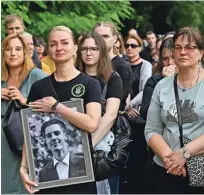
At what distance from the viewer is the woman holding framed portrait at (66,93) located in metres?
4.72

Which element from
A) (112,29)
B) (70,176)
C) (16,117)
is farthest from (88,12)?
(70,176)

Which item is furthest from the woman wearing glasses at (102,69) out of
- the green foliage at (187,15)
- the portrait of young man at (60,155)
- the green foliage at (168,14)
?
the green foliage at (168,14)

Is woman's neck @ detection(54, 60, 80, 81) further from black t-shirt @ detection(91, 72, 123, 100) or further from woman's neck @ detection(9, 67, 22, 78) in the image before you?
woman's neck @ detection(9, 67, 22, 78)

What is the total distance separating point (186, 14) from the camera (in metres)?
17.6

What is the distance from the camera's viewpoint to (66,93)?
4840 millimetres

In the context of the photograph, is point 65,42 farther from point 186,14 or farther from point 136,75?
point 186,14

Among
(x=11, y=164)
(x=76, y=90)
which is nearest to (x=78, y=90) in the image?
(x=76, y=90)

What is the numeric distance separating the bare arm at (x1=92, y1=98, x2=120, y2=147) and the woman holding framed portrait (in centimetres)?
36

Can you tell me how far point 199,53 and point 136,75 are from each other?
3.09 m

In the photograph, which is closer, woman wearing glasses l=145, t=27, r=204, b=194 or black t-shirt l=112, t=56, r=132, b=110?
woman wearing glasses l=145, t=27, r=204, b=194

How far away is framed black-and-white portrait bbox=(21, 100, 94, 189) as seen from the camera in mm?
4730

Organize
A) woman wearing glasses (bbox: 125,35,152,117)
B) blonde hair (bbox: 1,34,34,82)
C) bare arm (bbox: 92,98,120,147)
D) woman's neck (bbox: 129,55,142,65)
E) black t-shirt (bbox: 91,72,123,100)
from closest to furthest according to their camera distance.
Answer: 1. bare arm (bbox: 92,98,120,147)
2. black t-shirt (bbox: 91,72,123,100)
3. blonde hair (bbox: 1,34,34,82)
4. woman wearing glasses (bbox: 125,35,152,117)
5. woman's neck (bbox: 129,55,142,65)

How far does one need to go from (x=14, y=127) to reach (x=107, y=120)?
2.47 feet

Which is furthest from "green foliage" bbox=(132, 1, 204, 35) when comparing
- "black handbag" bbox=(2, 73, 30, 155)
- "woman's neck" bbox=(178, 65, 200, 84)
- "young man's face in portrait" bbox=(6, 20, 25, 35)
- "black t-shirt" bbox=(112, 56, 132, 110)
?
"woman's neck" bbox=(178, 65, 200, 84)
